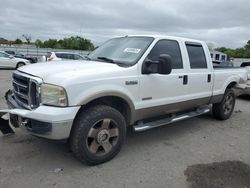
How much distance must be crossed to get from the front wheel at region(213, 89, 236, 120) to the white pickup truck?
1229mm

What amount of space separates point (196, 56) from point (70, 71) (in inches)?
117

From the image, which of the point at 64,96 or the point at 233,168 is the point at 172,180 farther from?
the point at 64,96

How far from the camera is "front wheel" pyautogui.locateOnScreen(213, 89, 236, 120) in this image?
657cm

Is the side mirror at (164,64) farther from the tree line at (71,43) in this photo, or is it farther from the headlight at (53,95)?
the tree line at (71,43)

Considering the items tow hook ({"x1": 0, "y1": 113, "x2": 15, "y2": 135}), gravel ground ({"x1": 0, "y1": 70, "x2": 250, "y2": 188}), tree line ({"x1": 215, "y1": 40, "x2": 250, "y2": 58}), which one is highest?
tree line ({"x1": 215, "y1": 40, "x2": 250, "y2": 58})

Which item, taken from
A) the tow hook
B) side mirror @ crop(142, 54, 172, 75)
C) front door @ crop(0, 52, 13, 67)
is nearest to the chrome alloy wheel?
side mirror @ crop(142, 54, 172, 75)

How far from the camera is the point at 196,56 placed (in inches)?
217

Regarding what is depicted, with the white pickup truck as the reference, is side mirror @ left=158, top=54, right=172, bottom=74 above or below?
above

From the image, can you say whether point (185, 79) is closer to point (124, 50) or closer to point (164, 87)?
point (164, 87)

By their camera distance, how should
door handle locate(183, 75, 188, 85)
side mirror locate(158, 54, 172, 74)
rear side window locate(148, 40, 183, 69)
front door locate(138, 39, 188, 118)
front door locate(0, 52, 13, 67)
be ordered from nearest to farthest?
1. side mirror locate(158, 54, 172, 74)
2. front door locate(138, 39, 188, 118)
3. rear side window locate(148, 40, 183, 69)
4. door handle locate(183, 75, 188, 85)
5. front door locate(0, 52, 13, 67)

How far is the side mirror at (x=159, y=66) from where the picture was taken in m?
4.07

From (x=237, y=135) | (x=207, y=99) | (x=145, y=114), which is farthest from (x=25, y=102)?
(x=237, y=135)

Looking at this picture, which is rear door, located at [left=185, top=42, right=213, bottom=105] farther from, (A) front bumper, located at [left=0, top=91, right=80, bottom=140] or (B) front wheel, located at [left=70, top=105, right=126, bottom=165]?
(A) front bumper, located at [left=0, top=91, right=80, bottom=140]

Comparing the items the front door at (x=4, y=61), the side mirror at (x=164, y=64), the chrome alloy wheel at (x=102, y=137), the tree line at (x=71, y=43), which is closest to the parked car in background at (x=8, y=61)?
the front door at (x=4, y=61)
